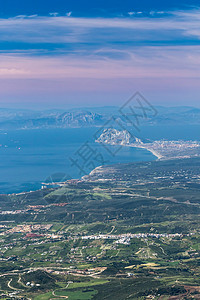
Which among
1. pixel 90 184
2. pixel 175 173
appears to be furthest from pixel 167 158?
pixel 90 184

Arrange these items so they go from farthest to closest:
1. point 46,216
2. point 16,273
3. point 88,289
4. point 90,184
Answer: point 90,184 → point 46,216 → point 16,273 → point 88,289

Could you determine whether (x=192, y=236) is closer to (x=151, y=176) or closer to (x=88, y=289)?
(x=88, y=289)

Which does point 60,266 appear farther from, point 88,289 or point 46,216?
point 46,216

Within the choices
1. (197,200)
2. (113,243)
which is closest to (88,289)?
(113,243)

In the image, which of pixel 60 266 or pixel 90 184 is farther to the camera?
pixel 90 184

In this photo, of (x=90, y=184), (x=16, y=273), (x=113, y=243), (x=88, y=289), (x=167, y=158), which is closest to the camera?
(x=88, y=289)

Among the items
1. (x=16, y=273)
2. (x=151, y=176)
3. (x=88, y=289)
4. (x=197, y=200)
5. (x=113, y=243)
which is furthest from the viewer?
(x=151, y=176)

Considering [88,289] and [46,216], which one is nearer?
[88,289]

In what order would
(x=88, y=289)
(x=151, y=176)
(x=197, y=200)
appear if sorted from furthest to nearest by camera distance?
(x=151, y=176)
(x=197, y=200)
(x=88, y=289)
